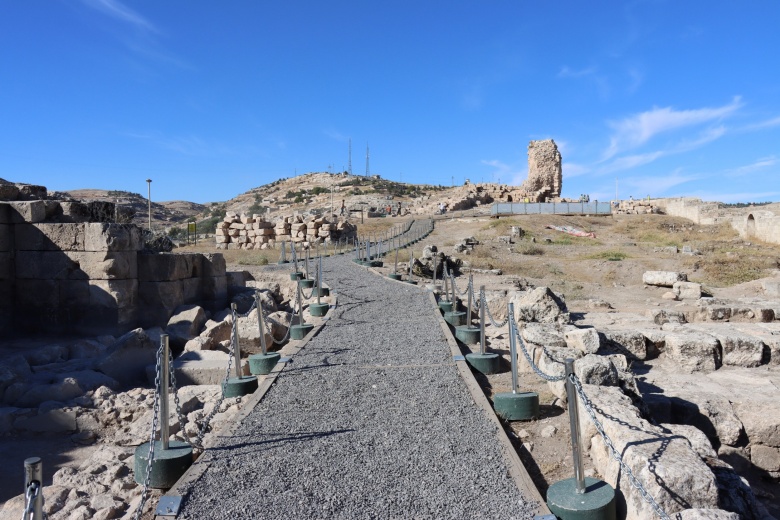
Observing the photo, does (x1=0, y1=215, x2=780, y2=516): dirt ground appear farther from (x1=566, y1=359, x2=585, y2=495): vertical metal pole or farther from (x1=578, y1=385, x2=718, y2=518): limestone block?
(x1=566, y1=359, x2=585, y2=495): vertical metal pole

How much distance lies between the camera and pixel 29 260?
12078 mm

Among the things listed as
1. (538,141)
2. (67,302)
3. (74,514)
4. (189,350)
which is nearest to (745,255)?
(189,350)

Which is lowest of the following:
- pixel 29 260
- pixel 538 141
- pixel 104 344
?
pixel 104 344

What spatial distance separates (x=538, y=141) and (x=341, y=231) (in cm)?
3283

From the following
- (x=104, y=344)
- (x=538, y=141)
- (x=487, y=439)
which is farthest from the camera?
(x=538, y=141)

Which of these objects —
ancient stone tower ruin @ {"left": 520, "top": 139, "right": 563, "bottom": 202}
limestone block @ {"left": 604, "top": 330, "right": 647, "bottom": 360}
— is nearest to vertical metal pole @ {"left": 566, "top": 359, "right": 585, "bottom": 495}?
limestone block @ {"left": 604, "top": 330, "right": 647, "bottom": 360}

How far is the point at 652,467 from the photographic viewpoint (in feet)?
12.4

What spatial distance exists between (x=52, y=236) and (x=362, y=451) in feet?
33.3

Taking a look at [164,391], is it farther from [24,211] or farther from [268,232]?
[268,232]

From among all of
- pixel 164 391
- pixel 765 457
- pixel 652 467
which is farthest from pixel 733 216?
pixel 164 391

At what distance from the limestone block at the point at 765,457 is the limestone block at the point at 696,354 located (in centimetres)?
190

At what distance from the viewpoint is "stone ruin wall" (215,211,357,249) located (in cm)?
3147

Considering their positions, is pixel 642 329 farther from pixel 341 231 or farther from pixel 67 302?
pixel 341 231

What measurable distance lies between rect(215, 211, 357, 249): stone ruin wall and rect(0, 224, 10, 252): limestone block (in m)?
18.9
